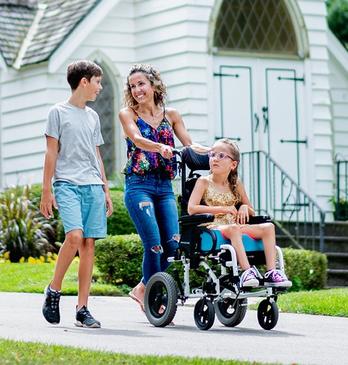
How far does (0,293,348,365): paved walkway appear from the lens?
858 cm

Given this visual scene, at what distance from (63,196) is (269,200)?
33.0 feet

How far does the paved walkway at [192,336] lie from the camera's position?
8.58m

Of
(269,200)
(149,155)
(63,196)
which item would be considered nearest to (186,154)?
(149,155)

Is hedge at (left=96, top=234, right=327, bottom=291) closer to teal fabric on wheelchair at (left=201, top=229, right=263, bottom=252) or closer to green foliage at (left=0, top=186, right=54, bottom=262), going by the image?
green foliage at (left=0, top=186, right=54, bottom=262)

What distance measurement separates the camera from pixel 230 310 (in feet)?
34.9

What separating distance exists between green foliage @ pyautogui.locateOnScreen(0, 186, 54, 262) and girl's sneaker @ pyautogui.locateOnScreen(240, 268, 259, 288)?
8.24 metres

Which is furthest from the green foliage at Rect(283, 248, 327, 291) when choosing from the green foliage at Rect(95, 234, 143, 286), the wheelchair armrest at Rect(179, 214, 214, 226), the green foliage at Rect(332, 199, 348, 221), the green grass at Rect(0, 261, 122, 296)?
the wheelchair armrest at Rect(179, 214, 214, 226)

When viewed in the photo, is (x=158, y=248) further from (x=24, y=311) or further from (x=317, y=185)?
(x=317, y=185)

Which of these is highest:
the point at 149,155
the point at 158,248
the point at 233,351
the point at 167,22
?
the point at 167,22

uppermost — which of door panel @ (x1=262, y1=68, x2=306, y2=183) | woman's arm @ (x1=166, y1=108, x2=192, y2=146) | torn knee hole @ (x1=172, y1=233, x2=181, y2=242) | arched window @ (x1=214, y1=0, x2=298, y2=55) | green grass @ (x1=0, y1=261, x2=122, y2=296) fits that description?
arched window @ (x1=214, y1=0, x2=298, y2=55)

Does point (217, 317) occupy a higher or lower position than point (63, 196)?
lower

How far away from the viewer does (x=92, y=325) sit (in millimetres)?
10102

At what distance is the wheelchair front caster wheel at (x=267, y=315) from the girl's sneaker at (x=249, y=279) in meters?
0.30

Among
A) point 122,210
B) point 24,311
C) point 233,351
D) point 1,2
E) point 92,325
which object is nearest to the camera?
point 233,351
